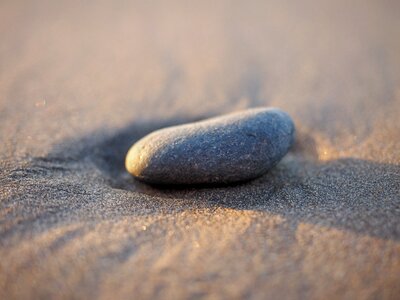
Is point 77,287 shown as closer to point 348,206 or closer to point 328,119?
point 348,206

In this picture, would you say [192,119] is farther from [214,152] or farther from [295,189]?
[295,189]

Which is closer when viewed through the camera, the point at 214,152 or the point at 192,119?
the point at 214,152

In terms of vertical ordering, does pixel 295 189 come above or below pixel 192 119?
below

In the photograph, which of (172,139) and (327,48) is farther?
(327,48)

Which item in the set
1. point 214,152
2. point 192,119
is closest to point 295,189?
point 214,152

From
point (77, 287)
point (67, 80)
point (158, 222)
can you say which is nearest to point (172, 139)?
point (158, 222)
